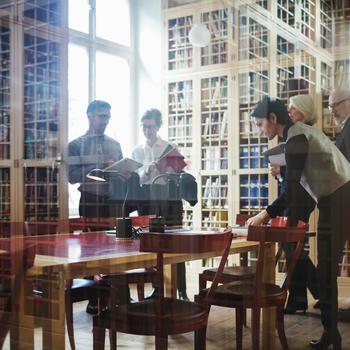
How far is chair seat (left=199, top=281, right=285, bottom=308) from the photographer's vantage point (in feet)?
5.82

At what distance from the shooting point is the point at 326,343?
5.51 ft

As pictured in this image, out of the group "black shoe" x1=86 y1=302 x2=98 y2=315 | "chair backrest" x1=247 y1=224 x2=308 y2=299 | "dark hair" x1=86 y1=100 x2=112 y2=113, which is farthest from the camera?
"dark hair" x1=86 y1=100 x2=112 y2=113

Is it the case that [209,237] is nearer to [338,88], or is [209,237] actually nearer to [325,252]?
[325,252]

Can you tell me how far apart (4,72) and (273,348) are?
5.09ft

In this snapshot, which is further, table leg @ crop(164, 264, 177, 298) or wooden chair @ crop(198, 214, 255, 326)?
wooden chair @ crop(198, 214, 255, 326)

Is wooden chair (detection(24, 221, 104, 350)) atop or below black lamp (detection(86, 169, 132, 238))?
below

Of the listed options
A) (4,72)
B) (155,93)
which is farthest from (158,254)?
(4,72)

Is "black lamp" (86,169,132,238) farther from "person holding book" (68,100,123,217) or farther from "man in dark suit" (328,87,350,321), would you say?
"man in dark suit" (328,87,350,321)

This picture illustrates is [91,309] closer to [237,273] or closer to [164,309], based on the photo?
[164,309]

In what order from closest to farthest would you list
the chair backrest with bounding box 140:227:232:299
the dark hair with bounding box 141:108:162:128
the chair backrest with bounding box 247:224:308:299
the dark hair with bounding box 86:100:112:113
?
the chair backrest with bounding box 140:227:232:299 < the chair backrest with bounding box 247:224:308:299 < the dark hair with bounding box 141:108:162:128 < the dark hair with bounding box 86:100:112:113

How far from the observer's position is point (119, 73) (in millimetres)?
2053

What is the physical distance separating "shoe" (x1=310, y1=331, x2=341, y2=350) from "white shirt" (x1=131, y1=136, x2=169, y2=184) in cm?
81

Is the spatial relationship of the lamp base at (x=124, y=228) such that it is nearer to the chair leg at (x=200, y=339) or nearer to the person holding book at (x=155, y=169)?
the person holding book at (x=155, y=169)

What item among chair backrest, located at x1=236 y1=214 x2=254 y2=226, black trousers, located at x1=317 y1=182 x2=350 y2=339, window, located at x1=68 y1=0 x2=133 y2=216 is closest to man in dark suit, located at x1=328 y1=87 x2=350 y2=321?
black trousers, located at x1=317 y1=182 x2=350 y2=339
